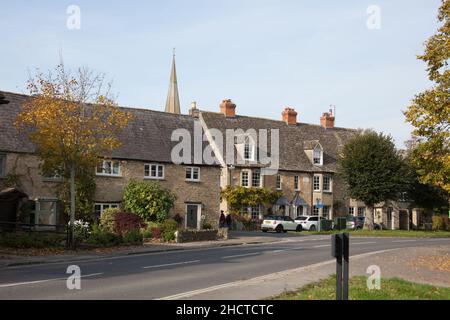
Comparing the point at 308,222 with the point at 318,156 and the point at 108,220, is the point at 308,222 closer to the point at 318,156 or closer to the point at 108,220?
the point at 318,156

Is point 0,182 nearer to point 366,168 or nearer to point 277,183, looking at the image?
point 277,183

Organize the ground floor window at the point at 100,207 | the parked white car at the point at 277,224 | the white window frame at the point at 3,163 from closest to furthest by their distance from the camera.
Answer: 1. the white window frame at the point at 3,163
2. the ground floor window at the point at 100,207
3. the parked white car at the point at 277,224

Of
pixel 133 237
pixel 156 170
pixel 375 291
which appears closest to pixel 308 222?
pixel 156 170

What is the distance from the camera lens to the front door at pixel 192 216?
42125 mm

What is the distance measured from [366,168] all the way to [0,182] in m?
31.2

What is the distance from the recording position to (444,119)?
20.2 metres

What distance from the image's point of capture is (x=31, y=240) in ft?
83.8

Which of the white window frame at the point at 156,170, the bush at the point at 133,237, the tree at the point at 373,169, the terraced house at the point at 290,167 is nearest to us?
the bush at the point at 133,237

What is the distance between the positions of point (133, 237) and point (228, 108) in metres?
28.2

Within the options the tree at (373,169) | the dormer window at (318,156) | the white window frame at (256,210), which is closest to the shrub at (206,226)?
the white window frame at (256,210)

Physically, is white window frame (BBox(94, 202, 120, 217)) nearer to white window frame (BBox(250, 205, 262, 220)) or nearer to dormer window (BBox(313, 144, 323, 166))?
white window frame (BBox(250, 205, 262, 220))

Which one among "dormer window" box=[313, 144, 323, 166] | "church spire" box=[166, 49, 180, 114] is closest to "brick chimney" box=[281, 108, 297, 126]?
"dormer window" box=[313, 144, 323, 166]

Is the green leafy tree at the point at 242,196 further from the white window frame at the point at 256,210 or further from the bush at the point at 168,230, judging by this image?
the bush at the point at 168,230

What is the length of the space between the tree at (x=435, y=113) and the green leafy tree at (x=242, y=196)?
29591 millimetres
